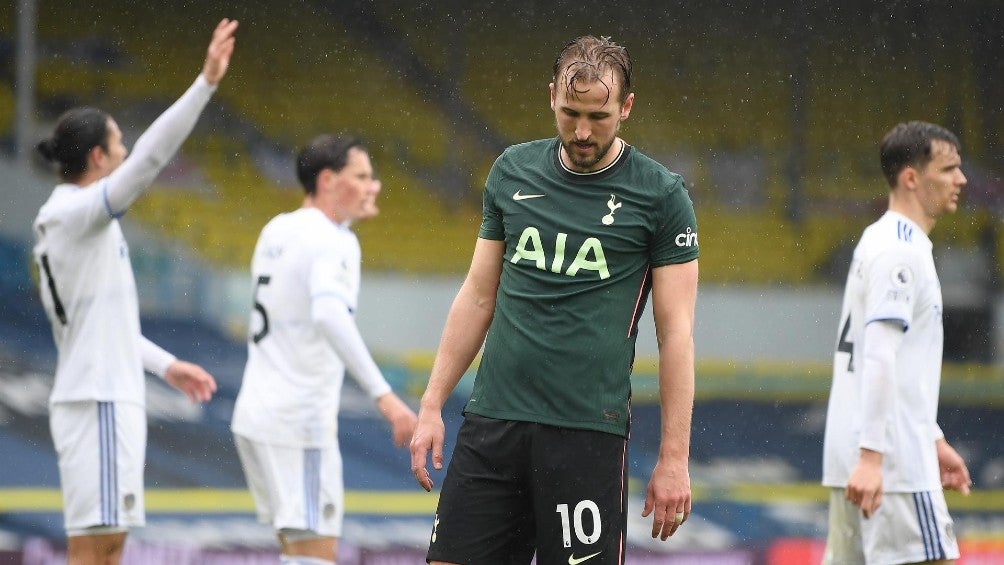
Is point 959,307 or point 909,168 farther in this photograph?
point 959,307

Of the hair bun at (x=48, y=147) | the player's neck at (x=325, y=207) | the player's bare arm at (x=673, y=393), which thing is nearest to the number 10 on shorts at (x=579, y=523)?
the player's bare arm at (x=673, y=393)

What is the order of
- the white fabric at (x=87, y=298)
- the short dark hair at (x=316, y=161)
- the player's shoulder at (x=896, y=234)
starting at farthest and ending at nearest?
1. the short dark hair at (x=316, y=161)
2. the white fabric at (x=87, y=298)
3. the player's shoulder at (x=896, y=234)

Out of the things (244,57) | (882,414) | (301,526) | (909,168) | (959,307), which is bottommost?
(301,526)

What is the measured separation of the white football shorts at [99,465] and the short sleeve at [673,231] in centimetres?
238

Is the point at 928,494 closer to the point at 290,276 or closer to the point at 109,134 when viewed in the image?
the point at 290,276

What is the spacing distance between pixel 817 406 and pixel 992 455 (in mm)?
1502

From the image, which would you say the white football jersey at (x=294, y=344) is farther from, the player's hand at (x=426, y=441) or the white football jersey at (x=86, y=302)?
the player's hand at (x=426, y=441)

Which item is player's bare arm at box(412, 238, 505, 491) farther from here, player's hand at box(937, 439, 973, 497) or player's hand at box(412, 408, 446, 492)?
player's hand at box(937, 439, 973, 497)

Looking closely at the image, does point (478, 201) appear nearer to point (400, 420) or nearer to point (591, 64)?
point (400, 420)

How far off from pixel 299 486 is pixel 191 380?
0.58 metres

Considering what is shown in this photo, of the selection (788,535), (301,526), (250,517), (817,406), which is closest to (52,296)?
(301,526)

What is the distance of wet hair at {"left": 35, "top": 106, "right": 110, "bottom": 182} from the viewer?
5.04m

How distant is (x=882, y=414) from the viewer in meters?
4.32

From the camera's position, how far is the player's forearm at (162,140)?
14.4ft
